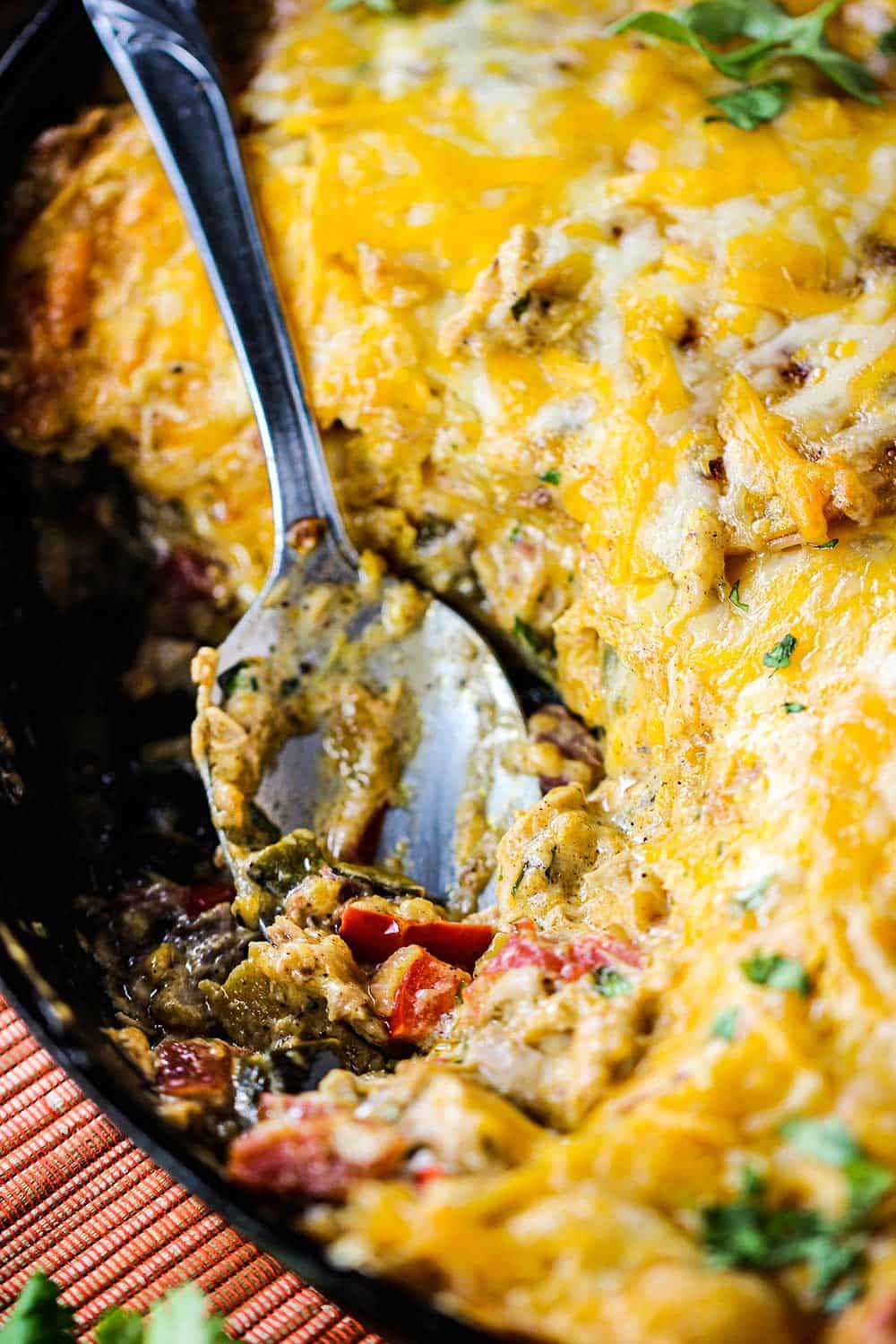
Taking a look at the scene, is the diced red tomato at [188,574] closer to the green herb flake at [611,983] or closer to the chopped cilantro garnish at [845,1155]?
the green herb flake at [611,983]

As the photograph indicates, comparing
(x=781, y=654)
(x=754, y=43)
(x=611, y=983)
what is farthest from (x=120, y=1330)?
(x=754, y=43)

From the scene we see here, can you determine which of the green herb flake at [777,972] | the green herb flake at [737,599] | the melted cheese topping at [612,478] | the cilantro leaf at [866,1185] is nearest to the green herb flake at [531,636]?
the melted cheese topping at [612,478]

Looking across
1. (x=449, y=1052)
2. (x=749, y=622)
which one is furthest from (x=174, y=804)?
(x=749, y=622)

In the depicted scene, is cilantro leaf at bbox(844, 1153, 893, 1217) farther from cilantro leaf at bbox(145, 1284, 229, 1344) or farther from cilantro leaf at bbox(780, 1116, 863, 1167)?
cilantro leaf at bbox(145, 1284, 229, 1344)

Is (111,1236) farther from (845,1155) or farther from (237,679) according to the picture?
(845,1155)

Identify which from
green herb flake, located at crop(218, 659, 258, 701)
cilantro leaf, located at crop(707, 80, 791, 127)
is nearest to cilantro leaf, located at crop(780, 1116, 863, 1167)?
green herb flake, located at crop(218, 659, 258, 701)

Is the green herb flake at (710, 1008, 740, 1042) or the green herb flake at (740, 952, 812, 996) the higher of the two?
the green herb flake at (740, 952, 812, 996)
